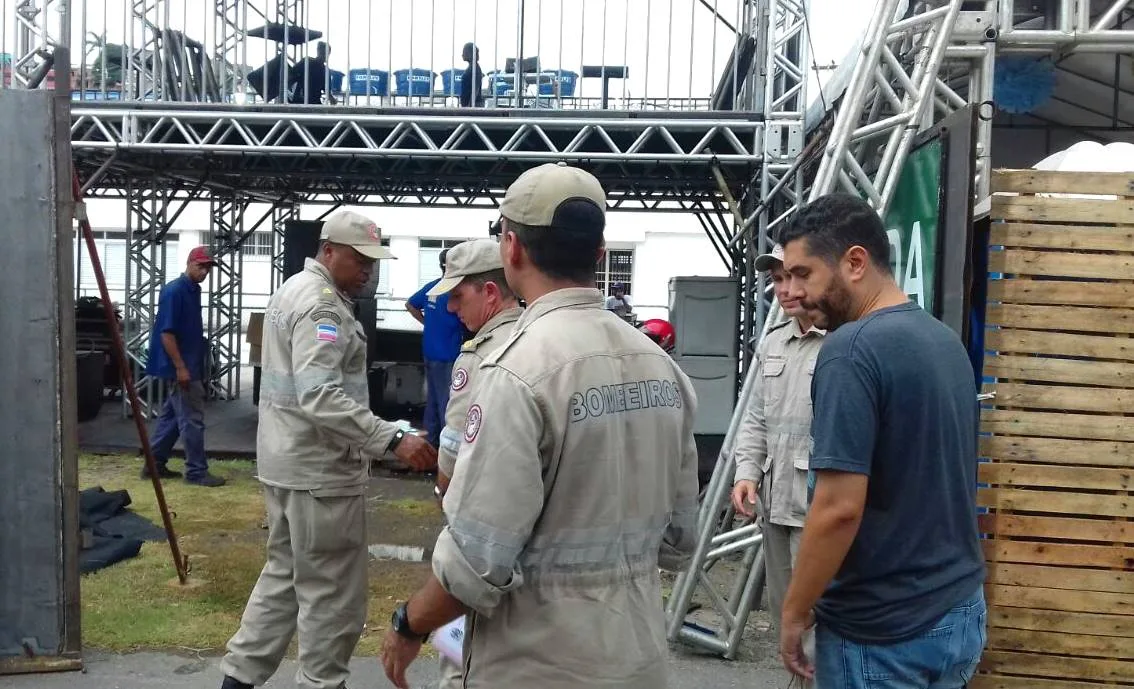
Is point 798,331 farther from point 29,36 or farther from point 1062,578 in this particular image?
point 29,36

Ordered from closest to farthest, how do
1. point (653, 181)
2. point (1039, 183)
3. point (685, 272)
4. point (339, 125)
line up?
1. point (1039, 183)
2. point (339, 125)
3. point (653, 181)
4. point (685, 272)

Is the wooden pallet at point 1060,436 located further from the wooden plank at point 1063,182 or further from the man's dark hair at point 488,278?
the man's dark hair at point 488,278

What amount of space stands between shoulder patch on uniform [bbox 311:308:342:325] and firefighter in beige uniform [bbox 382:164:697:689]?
6.28ft

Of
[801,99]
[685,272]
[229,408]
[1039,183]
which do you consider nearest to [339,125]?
[801,99]

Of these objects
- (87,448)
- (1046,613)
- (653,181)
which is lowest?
(87,448)

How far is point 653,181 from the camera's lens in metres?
12.8

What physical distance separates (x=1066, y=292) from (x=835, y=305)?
86.5 inches

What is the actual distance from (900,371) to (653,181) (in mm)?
10914

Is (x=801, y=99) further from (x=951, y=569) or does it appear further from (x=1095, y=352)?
(x=951, y=569)

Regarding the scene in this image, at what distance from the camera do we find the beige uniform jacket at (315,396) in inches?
150

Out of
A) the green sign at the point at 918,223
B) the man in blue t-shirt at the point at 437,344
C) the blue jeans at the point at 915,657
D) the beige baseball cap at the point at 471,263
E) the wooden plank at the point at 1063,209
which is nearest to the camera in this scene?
the blue jeans at the point at 915,657

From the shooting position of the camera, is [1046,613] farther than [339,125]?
No

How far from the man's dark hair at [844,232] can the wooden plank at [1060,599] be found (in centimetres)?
238

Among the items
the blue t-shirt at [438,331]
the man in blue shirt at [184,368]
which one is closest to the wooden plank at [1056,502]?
the blue t-shirt at [438,331]
